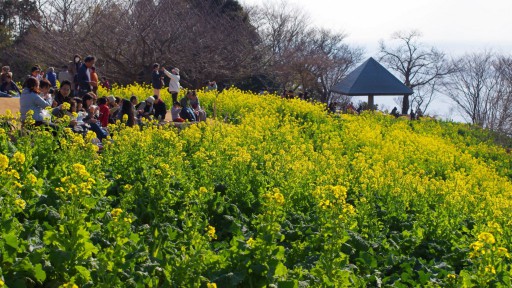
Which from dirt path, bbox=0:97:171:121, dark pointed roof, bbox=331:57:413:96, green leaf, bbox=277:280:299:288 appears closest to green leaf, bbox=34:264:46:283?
green leaf, bbox=277:280:299:288

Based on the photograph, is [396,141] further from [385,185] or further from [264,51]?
[264,51]

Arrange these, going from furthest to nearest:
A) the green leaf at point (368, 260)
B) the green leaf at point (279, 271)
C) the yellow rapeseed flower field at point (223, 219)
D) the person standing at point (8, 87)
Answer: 1. the person standing at point (8, 87)
2. the green leaf at point (368, 260)
3. the green leaf at point (279, 271)
4. the yellow rapeseed flower field at point (223, 219)

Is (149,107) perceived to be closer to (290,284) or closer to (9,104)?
(9,104)

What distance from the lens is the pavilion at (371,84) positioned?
28891mm

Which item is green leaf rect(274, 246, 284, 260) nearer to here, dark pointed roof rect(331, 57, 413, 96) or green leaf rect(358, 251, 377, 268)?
green leaf rect(358, 251, 377, 268)

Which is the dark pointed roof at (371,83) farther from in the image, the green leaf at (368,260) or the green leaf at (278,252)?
the green leaf at (278,252)

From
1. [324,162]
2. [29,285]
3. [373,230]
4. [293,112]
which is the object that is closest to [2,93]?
[293,112]

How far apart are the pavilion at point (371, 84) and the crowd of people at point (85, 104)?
12.6 m

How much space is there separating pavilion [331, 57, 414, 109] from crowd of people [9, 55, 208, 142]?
1264 cm

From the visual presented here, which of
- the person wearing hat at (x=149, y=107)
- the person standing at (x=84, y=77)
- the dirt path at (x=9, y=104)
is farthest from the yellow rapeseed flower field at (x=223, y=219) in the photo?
the dirt path at (x=9, y=104)

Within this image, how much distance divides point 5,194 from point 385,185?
18.3 feet

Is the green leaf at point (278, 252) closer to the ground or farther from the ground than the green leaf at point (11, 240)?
closer to the ground

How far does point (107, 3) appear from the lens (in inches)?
1252

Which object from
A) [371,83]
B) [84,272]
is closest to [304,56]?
[371,83]
